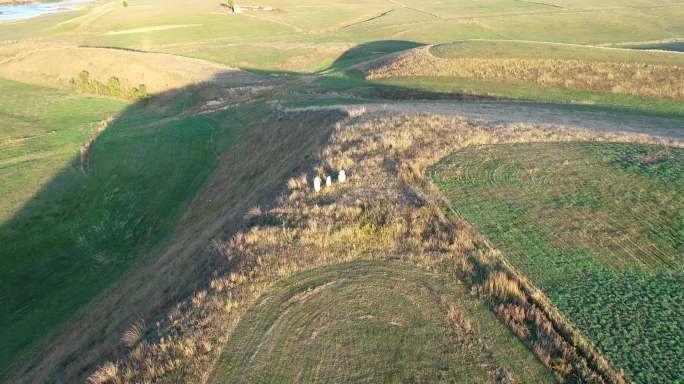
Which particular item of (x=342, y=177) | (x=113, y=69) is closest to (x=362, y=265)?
(x=342, y=177)

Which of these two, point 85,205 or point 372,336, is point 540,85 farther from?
point 85,205

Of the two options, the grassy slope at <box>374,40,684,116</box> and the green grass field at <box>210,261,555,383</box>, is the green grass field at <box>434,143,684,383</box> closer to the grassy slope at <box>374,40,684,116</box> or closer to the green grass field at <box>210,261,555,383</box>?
the green grass field at <box>210,261,555,383</box>

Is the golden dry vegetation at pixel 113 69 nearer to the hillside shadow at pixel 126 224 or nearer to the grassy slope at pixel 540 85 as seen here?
→ the hillside shadow at pixel 126 224

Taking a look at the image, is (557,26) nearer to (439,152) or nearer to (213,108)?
(213,108)

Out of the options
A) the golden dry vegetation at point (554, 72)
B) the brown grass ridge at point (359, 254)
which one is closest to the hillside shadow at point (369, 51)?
the golden dry vegetation at point (554, 72)

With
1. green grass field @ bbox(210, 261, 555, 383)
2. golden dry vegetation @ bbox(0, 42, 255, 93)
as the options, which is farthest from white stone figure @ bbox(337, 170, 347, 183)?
golden dry vegetation @ bbox(0, 42, 255, 93)

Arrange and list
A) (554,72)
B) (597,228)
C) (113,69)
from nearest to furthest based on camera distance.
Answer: (597,228), (554,72), (113,69)

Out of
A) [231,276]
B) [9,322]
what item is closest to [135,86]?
[9,322]
